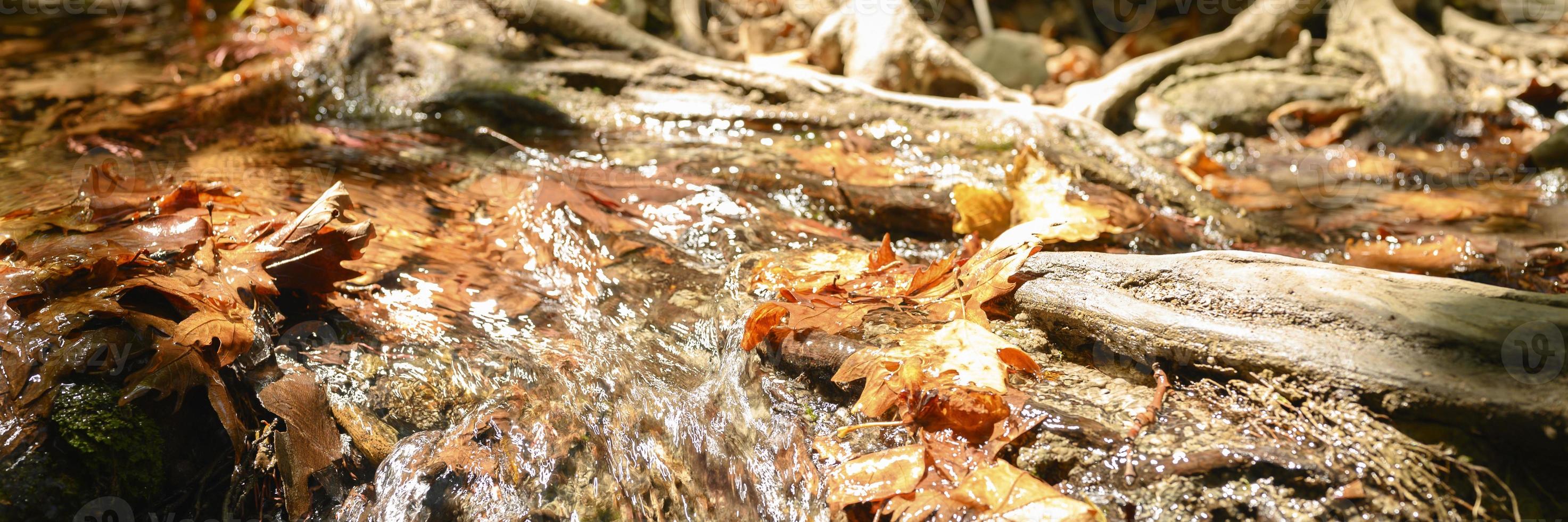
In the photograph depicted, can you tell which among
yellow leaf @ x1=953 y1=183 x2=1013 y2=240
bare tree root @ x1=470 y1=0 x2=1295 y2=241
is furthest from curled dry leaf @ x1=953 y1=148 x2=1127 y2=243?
bare tree root @ x1=470 y1=0 x2=1295 y2=241

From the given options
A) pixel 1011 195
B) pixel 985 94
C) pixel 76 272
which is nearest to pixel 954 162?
pixel 1011 195

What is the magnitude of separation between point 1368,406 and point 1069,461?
53 cm

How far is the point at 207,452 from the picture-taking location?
172 centimetres

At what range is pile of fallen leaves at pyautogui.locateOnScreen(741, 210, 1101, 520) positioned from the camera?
1.43 metres

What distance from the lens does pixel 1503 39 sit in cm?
623

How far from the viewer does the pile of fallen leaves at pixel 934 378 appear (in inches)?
56.2

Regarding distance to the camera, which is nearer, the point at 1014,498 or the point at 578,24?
the point at 1014,498

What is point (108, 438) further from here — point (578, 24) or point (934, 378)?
point (578, 24)

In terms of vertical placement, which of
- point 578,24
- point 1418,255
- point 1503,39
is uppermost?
point 578,24

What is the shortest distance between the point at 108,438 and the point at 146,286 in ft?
1.10

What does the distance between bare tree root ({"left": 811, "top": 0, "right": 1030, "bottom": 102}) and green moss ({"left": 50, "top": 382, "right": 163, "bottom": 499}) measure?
14.1ft

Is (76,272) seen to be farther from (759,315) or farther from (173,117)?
(173,117)

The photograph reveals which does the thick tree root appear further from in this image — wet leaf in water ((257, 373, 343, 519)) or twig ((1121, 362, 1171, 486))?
wet leaf in water ((257, 373, 343, 519))

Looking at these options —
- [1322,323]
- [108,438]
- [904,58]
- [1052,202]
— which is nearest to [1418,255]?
[1052,202]
